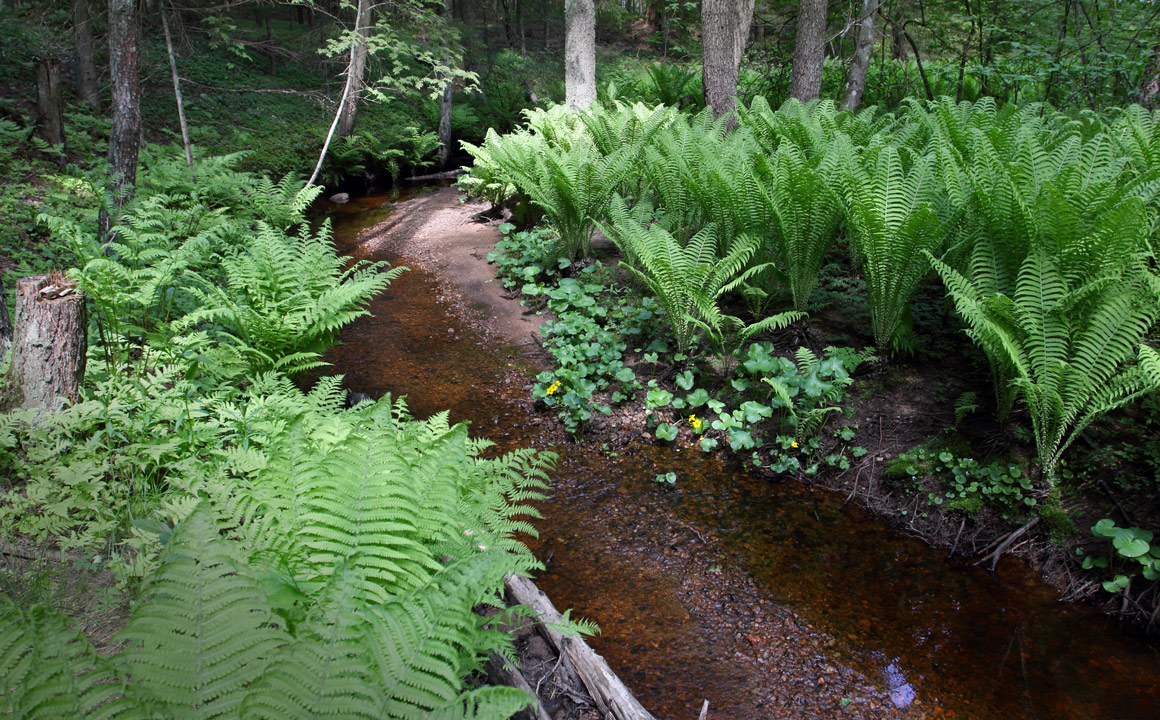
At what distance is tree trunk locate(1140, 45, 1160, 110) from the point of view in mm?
6098

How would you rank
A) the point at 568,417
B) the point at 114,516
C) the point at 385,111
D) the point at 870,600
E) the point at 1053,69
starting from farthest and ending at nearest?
the point at 385,111 → the point at 1053,69 → the point at 568,417 → the point at 870,600 → the point at 114,516

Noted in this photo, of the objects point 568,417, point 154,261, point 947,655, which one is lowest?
point 947,655

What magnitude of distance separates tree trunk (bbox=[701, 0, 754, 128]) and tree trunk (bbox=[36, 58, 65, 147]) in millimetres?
7422

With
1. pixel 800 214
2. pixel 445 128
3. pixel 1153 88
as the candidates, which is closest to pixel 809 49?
pixel 1153 88

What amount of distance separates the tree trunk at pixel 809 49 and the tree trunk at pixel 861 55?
0.46 metres

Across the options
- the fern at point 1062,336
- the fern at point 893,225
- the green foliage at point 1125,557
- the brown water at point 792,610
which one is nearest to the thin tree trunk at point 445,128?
the brown water at point 792,610

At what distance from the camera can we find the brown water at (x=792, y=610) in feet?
7.70

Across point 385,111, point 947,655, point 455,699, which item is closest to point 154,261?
point 455,699

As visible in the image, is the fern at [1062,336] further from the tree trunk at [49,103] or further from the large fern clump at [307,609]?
the tree trunk at [49,103]

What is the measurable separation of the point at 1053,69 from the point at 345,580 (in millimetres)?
7740

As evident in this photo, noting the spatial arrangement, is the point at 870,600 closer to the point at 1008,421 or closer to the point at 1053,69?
the point at 1008,421

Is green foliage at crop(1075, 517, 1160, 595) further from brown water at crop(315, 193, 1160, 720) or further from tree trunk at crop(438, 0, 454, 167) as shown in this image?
tree trunk at crop(438, 0, 454, 167)

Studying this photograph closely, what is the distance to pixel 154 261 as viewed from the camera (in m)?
4.32

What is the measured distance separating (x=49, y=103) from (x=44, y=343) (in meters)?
6.59
